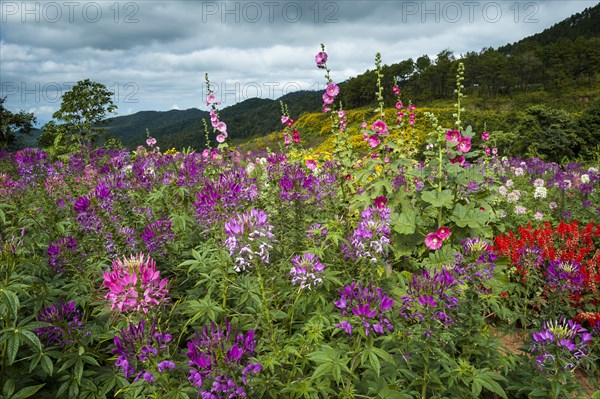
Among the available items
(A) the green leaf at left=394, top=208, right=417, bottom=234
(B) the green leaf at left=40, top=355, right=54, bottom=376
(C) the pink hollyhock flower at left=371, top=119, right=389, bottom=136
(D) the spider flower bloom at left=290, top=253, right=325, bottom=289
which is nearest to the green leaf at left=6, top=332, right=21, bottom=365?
(B) the green leaf at left=40, top=355, right=54, bottom=376

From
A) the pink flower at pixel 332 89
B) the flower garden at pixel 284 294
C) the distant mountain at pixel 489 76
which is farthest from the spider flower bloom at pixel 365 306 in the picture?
the distant mountain at pixel 489 76

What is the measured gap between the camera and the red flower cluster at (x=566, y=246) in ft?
13.3

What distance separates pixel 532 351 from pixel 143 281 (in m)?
2.66

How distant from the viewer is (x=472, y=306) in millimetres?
2436

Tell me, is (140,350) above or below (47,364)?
above

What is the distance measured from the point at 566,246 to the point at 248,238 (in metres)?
4.79

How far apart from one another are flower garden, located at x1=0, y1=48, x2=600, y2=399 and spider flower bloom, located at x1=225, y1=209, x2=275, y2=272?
17 millimetres

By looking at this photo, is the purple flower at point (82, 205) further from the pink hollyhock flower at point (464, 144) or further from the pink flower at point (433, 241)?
the pink hollyhock flower at point (464, 144)

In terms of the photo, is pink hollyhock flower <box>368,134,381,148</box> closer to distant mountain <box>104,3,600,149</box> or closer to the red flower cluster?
the red flower cluster

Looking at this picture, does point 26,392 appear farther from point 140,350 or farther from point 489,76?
point 489,76

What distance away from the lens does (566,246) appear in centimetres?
478

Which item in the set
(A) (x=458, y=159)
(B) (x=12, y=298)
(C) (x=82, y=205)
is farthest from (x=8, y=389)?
(A) (x=458, y=159)

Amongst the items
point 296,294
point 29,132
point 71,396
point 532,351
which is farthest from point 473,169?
point 29,132

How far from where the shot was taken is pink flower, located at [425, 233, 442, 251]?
407cm
